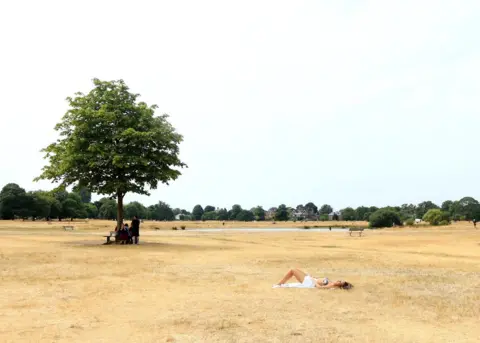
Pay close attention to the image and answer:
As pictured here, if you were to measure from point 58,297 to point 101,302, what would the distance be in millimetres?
1329

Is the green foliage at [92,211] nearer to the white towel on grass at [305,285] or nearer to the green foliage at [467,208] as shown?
the green foliage at [467,208]

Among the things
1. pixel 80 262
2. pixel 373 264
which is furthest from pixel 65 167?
pixel 373 264

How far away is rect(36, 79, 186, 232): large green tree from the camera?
32094mm

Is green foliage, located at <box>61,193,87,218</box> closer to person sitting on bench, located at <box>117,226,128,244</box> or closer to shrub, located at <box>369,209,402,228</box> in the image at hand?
shrub, located at <box>369,209,402,228</box>

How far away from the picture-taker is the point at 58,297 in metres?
11.5

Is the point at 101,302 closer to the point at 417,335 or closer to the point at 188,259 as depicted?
the point at 417,335

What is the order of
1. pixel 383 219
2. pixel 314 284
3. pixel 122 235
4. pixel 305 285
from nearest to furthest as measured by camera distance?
pixel 305 285
pixel 314 284
pixel 122 235
pixel 383 219

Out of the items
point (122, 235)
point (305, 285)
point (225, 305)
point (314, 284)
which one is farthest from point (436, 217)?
point (225, 305)

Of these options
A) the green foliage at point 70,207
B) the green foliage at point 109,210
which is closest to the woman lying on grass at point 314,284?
the green foliage at point 70,207

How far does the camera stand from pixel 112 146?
32469mm

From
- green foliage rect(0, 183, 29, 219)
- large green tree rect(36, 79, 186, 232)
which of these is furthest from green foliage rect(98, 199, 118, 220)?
large green tree rect(36, 79, 186, 232)

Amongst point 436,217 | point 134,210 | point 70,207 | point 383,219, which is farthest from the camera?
point 134,210

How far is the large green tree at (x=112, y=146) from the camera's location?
32.1 meters

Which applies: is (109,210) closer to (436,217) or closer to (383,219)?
(383,219)
